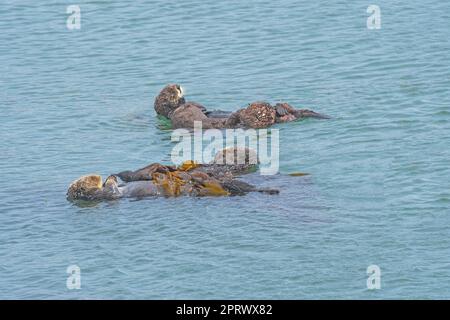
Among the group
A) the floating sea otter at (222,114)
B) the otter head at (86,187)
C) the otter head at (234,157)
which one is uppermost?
the floating sea otter at (222,114)

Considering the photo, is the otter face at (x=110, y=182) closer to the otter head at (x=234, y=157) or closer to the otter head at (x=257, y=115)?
the otter head at (x=234, y=157)

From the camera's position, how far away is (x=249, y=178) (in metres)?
21.3

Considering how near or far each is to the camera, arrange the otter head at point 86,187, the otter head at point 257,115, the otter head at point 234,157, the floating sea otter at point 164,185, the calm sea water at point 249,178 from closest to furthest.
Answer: the calm sea water at point 249,178, the floating sea otter at point 164,185, the otter head at point 86,187, the otter head at point 234,157, the otter head at point 257,115

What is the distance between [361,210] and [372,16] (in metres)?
15.5

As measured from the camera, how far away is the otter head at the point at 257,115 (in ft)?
80.4

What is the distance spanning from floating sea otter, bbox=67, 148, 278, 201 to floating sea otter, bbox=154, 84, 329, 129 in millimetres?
3485

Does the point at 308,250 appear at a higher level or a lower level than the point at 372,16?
lower

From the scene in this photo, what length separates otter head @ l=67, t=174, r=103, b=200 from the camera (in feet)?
68.3

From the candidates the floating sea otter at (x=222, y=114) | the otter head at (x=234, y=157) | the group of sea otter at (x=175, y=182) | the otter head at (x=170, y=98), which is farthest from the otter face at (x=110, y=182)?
the otter head at (x=170, y=98)

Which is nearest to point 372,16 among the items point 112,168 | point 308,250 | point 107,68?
point 107,68

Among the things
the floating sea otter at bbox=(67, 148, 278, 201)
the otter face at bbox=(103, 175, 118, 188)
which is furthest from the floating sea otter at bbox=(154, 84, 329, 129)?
the otter face at bbox=(103, 175, 118, 188)

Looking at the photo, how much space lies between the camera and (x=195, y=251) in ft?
61.1

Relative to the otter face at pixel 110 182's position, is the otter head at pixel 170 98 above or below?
above

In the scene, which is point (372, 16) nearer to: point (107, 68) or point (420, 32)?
point (420, 32)
